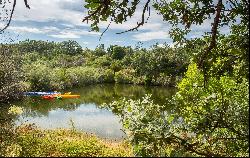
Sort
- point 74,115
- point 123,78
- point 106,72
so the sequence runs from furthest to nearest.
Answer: point 106,72, point 123,78, point 74,115

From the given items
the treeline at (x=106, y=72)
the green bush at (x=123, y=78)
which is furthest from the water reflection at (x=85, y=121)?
the green bush at (x=123, y=78)

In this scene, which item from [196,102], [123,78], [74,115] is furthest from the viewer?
[123,78]

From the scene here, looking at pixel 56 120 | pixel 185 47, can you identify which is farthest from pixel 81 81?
pixel 185 47

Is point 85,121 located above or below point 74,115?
below

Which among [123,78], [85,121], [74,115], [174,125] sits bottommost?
[85,121]

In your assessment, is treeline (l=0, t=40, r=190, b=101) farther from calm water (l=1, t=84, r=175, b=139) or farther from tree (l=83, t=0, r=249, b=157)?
tree (l=83, t=0, r=249, b=157)

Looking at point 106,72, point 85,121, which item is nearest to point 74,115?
point 85,121

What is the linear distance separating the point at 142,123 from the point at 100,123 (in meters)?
29.7

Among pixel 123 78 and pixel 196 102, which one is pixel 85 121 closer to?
pixel 196 102

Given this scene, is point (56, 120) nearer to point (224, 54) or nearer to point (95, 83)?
point (224, 54)

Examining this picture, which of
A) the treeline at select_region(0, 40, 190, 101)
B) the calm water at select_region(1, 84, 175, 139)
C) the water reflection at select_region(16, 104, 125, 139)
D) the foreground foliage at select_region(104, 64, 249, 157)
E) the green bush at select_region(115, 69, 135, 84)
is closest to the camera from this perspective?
the foreground foliage at select_region(104, 64, 249, 157)

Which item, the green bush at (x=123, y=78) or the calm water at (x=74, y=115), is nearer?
the calm water at (x=74, y=115)

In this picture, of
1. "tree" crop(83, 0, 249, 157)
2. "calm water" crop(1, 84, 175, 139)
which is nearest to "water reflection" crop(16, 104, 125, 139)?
"calm water" crop(1, 84, 175, 139)

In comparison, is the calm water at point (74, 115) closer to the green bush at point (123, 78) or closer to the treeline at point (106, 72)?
the treeline at point (106, 72)
